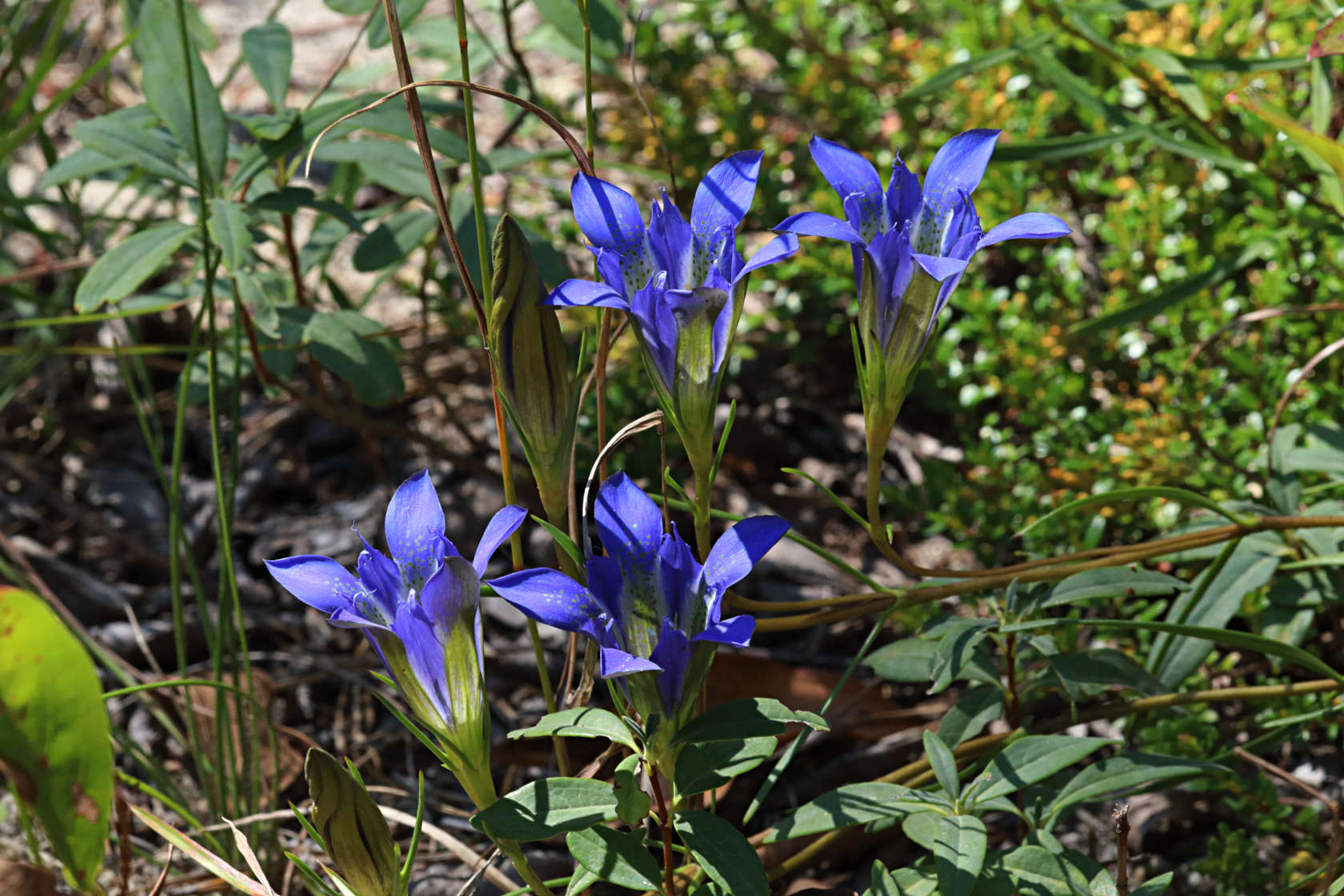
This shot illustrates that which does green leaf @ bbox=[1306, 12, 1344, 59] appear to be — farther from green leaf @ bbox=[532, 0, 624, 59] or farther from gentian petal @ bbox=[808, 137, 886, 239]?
green leaf @ bbox=[532, 0, 624, 59]

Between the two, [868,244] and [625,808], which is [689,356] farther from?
[625,808]

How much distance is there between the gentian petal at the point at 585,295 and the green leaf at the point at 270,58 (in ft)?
3.79

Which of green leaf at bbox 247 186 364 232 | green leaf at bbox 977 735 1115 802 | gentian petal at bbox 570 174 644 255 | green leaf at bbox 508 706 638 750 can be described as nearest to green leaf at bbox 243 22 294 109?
green leaf at bbox 247 186 364 232

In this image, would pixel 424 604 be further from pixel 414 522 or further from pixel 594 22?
pixel 594 22

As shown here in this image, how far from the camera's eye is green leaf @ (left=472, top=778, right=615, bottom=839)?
967 millimetres

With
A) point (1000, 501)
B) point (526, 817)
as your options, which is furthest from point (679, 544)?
point (1000, 501)

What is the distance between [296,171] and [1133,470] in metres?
2.09

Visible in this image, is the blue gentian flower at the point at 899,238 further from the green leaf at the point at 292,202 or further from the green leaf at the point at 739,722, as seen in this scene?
the green leaf at the point at 292,202

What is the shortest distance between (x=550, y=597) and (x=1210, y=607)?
104 cm

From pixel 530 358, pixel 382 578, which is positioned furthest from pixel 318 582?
pixel 530 358

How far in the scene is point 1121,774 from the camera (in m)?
1.21

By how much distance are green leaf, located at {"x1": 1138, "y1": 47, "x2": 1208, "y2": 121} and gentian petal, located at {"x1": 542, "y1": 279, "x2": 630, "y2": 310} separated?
4.64ft

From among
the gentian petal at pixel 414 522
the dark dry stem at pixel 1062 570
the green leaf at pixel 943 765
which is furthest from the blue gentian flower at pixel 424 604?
the green leaf at pixel 943 765

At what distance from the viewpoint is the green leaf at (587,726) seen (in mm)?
988
